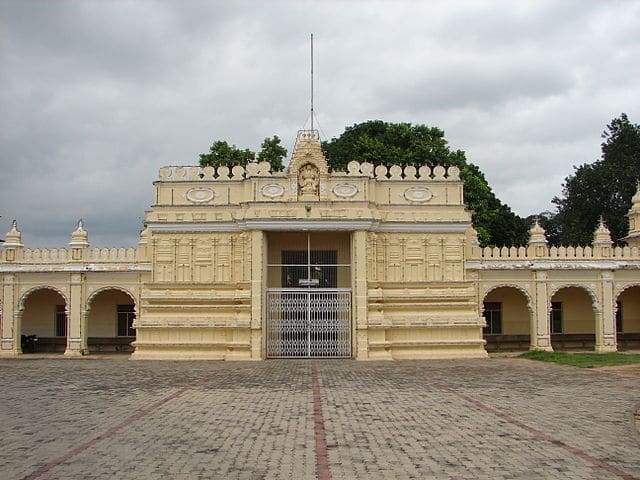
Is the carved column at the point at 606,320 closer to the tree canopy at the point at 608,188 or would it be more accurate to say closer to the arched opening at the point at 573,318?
the arched opening at the point at 573,318

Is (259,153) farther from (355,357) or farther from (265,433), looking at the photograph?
(265,433)

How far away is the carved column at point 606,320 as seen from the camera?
2628cm

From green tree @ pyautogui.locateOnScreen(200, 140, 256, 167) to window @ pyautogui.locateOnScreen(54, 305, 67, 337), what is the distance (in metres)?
13.8

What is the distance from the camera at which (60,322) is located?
95.5 feet

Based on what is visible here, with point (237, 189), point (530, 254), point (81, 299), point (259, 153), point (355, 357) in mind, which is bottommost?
point (355, 357)

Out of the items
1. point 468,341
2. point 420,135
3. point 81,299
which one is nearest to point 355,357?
point 468,341

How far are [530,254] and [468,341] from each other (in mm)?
4909

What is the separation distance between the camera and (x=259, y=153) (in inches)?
1636

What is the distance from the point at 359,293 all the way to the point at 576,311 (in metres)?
11.8

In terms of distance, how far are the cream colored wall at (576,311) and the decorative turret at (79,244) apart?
19.7 meters

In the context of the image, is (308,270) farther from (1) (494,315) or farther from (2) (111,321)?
(2) (111,321)

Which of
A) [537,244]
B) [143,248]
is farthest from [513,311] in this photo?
[143,248]

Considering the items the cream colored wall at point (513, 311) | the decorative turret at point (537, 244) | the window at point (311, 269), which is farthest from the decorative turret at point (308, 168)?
the cream colored wall at point (513, 311)

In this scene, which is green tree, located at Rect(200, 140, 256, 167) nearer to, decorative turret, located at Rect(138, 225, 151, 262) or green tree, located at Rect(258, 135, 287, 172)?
green tree, located at Rect(258, 135, 287, 172)
